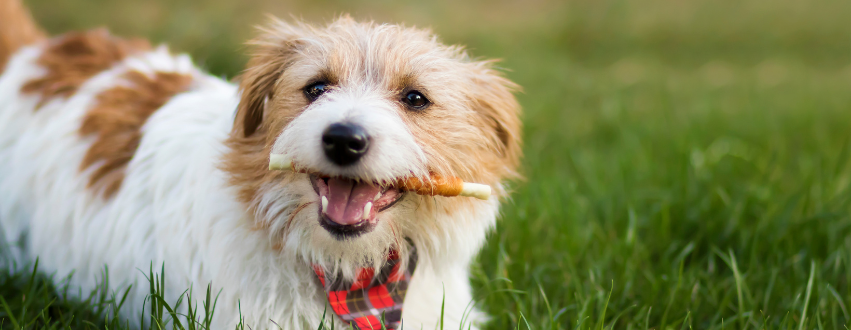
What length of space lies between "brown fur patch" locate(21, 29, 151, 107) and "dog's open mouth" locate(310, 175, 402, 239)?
1821 mm

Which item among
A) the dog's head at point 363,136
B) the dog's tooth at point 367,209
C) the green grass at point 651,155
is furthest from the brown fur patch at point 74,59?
the dog's tooth at point 367,209

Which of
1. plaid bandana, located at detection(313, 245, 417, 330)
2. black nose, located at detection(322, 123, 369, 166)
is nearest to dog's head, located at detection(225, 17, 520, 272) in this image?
black nose, located at detection(322, 123, 369, 166)

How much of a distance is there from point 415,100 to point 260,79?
66cm

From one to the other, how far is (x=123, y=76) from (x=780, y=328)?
128 inches

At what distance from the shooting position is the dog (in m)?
2.08

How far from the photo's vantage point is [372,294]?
2.40m

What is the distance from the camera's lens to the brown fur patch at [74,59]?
3102 mm

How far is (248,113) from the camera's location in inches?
95.6

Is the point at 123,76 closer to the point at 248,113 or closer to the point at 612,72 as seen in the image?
the point at 248,113

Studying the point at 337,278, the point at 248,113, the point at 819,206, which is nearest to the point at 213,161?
the point at 248,113

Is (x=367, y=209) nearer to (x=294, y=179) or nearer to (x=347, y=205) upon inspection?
(x=347, y=205)

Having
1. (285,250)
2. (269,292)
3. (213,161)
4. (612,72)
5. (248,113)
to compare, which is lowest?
(612,72)

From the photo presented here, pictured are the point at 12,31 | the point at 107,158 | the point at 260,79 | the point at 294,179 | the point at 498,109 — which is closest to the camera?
Answer: the point at 294,179

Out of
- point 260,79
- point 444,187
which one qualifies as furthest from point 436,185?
point 260,79
